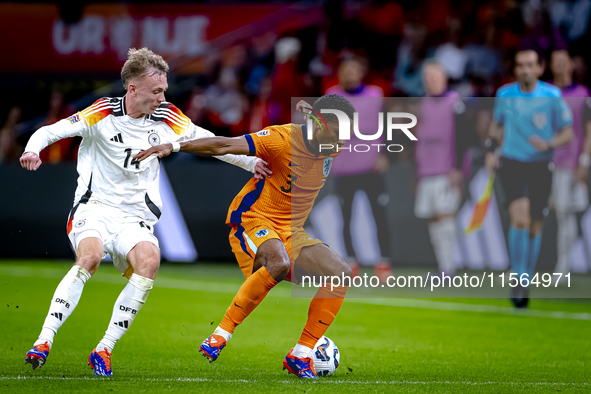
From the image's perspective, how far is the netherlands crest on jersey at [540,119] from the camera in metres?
8.12

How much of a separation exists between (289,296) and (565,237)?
11.4 feet

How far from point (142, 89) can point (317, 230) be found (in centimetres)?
590

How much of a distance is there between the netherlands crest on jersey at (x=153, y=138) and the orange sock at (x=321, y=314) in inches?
56.8

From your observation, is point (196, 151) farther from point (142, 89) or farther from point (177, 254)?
point (177, 254)

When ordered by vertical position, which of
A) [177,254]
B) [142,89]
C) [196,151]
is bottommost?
[177,254]

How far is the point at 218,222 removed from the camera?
430 inches


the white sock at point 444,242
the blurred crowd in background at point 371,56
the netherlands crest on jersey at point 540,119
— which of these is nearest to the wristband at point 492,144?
the netherlands crest on jersey at point 540,119

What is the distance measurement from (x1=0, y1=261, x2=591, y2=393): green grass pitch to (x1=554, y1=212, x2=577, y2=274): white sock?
113cm

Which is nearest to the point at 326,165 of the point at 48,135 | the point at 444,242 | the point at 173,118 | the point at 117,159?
the point at 173,118

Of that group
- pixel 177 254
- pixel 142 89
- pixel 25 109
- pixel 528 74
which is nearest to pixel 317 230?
pixel 177 254

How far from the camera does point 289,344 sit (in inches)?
242

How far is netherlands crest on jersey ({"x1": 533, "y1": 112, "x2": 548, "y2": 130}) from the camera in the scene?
8.12m

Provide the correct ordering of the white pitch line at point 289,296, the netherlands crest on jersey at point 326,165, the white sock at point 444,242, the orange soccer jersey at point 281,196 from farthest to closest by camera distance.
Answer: the white sock at point 444,242 < the white pitch line at point 289,296 < the netherlands crest on jersey at point 326,165 < the orange soccer jersey at point 281,196

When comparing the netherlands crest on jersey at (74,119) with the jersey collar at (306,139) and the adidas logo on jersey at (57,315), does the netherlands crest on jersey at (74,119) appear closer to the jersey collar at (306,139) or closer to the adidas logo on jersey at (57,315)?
the adidas logo on jersey at (57,315)
